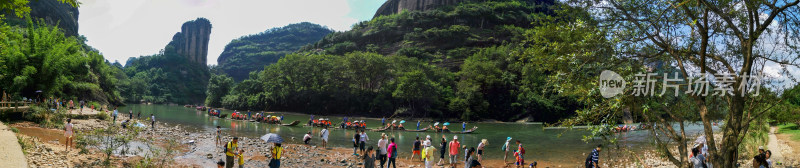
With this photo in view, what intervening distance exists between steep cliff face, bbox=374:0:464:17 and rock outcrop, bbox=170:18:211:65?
2729 inches

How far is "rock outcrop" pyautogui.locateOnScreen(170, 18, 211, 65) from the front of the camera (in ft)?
468

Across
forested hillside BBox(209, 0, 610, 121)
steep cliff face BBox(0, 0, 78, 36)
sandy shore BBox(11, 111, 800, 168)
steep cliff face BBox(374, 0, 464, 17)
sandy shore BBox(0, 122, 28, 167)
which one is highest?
steep cliff face BBox(374, 0, 464, 17)

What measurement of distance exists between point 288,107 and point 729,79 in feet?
213

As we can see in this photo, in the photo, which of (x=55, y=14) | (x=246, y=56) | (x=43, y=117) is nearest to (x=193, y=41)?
(x=246, y=56)

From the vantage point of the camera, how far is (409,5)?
117 metres

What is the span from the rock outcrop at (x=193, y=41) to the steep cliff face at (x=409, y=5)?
69314mm

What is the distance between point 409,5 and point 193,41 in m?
84.3

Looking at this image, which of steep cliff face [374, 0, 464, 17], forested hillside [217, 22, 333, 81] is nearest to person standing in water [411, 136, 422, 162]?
steep cliff face [374, 0, 464, 17]

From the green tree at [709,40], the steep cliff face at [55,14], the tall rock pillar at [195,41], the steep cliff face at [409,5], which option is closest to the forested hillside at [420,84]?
the steep cliff face at [409,5]

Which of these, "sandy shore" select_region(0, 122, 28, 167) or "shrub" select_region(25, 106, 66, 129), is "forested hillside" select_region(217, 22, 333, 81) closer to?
"shrub" select_region(25, 106, 66, 129)

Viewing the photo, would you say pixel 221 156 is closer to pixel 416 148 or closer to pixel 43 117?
pixel 416 148

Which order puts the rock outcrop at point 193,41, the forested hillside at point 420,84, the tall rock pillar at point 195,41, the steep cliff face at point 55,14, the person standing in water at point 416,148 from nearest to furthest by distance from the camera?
the person standing in water at point 416,148, the forested hillside at point 420,84, the steep cliff face at point 55,14, the rock outcrop at point 193,41, the tall rock pillar at point 195,41

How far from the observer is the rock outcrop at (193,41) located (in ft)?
468

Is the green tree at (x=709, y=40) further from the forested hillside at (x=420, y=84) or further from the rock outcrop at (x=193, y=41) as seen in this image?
the rock outcrop at (x=193, y=41)
